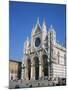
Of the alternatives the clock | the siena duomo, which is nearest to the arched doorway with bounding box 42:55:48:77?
the siena duomo

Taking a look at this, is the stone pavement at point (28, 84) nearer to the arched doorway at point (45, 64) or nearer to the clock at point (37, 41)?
the arched doorway at point (45, 64)

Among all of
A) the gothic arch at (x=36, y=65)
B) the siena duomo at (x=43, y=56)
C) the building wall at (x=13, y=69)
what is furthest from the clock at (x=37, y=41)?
the building wall at (x=13, y=69)

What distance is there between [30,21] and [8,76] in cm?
58

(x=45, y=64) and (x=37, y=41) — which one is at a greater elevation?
(x=37, y=41)

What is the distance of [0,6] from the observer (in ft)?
7.95

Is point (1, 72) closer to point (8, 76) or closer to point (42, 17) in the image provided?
point (8, 76)

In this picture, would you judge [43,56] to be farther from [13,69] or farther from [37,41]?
[13,69]

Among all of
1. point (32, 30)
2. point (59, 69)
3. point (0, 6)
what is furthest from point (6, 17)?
point (59, 69)

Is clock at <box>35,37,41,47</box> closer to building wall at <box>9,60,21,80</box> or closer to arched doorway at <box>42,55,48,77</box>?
arched doorway at <box>42,55,48,77</box>

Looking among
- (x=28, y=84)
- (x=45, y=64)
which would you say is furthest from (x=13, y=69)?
(x=45, y=64)

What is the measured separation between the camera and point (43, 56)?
2539 mm

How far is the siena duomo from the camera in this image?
2.49 metres

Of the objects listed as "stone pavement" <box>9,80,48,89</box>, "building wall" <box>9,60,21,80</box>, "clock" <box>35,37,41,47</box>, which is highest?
"clock" <box>35,37,41,47</box>

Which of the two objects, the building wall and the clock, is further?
the clock
